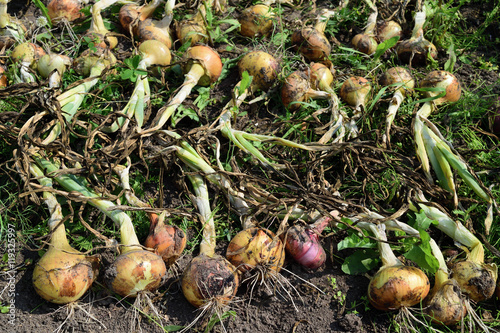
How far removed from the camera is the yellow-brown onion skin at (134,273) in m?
1.65

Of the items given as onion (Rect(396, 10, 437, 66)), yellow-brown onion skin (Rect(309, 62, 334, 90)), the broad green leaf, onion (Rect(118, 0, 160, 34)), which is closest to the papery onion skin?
the broad green leaf

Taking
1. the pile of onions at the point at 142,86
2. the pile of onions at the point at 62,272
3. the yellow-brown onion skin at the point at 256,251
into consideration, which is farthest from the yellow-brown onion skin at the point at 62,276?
the pile of onions at the point at 142,86

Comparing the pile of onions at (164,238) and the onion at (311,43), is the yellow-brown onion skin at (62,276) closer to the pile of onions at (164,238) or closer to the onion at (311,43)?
the pile of onions at (164,238)

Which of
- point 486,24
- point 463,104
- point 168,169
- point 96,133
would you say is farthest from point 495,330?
point 486,24

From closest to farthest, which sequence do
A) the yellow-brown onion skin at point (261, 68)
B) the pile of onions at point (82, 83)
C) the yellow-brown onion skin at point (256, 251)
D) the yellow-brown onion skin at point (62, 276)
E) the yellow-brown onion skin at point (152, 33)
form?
the yellow-brown onion skin at point (62, 276) < the yellow-brown onion skin at point (256, 251) < the pile of onions at point (82, 83) < the yellow-brown onion skin at point (261, 68) < the yellow-brown onion skin at point (152, 33)

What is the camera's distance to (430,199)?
209 centimetres

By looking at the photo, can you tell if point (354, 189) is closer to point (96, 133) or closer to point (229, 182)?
point (229, 182)

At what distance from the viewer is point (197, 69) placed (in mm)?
2381

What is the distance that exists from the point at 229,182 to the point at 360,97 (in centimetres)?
92

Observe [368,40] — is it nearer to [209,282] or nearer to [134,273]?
[209,282]

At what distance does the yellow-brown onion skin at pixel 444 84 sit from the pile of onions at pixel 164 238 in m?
1.59

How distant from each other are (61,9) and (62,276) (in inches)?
72.9

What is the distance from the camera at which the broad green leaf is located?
6.13 feet

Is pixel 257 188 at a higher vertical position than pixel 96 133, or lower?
lower
